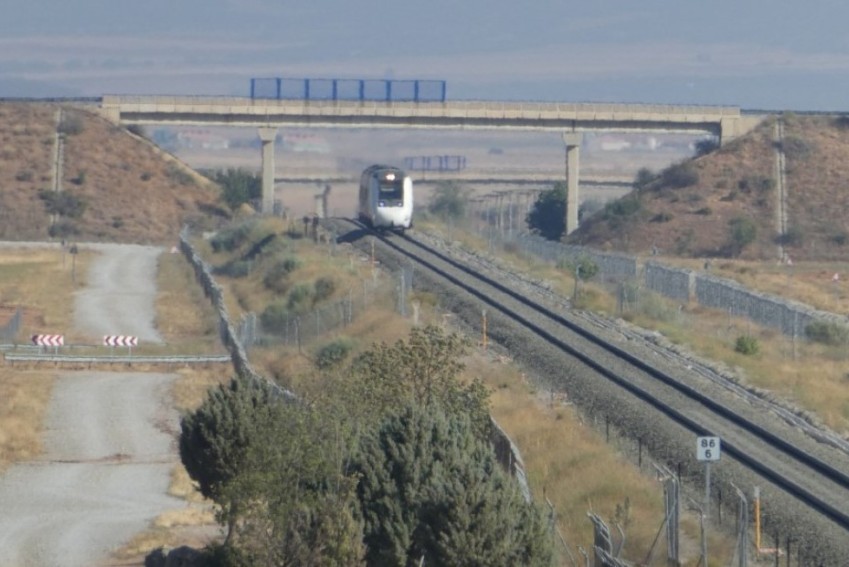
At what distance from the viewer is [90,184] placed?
9769cm

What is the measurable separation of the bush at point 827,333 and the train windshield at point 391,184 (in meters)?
29.9

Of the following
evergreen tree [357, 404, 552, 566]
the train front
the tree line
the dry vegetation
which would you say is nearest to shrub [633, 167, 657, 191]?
the dry vegetation

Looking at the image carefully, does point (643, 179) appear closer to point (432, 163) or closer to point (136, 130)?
point (432, 163)

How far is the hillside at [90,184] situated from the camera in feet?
302

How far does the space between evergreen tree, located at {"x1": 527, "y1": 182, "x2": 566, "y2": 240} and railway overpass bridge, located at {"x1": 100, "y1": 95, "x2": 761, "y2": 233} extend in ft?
16.6

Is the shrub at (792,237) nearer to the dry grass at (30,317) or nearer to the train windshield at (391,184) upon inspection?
the train windshield at (391,184)

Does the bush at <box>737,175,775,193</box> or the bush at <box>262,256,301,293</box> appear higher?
the bush at <box>737,175,775,193</box>

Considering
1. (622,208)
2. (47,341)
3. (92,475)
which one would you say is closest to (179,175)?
(622,208)

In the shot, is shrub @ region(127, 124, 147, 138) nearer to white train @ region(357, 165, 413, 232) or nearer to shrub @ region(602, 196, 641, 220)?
shrub @ region(602, 196, 641, 220)

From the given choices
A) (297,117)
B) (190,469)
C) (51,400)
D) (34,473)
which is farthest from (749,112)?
(190,469)

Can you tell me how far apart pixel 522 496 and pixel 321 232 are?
55108mm

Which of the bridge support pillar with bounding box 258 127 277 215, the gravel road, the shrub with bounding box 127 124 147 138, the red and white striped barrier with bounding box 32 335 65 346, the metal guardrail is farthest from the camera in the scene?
the shrub with bounding box 127 124 147 138

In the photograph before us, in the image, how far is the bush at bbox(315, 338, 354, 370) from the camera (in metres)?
35.7

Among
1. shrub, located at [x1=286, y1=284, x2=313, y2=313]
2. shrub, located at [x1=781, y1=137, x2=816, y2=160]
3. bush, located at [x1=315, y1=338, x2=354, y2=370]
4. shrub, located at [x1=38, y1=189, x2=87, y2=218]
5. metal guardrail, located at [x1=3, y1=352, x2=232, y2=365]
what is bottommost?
metal guardrail, located at [x1=3, y1=352, x2=232, y2=365]
